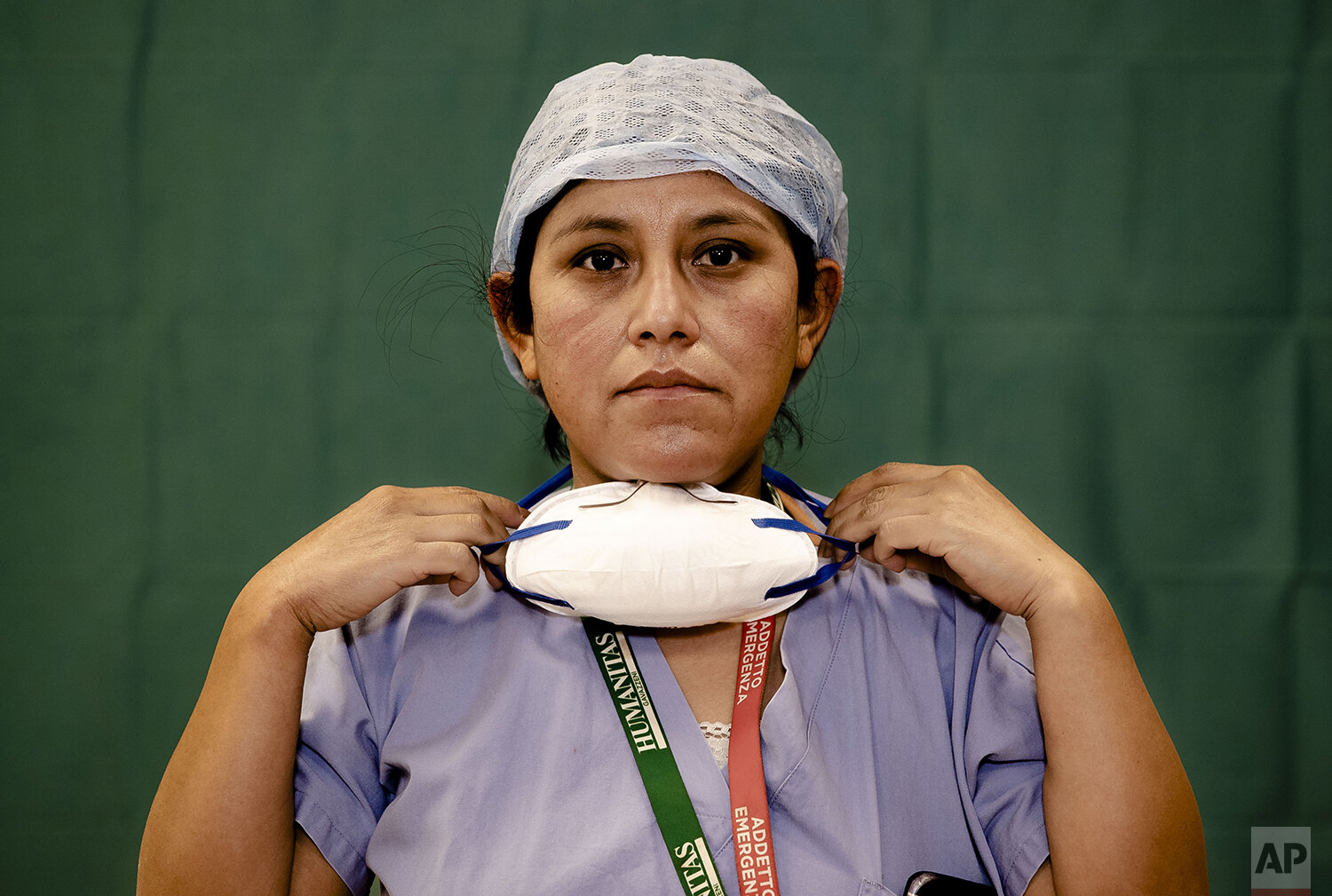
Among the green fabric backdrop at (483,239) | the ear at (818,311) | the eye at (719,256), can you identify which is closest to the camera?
the eye at (719,256)

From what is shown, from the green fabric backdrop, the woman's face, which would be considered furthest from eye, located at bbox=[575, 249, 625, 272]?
the green fabric backdrop

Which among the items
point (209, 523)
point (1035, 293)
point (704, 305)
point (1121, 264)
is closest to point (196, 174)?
point (209, 523)

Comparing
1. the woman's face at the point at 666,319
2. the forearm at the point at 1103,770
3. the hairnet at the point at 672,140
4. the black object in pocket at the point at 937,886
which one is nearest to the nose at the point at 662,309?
the woman's face at the point at 666,319

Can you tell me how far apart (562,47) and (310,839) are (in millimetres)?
1452

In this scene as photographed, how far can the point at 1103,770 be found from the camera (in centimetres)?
100

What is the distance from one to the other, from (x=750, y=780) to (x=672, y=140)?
0.75 m

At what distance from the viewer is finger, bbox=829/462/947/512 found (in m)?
1.16

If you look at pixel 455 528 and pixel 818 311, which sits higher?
pixel 818 311

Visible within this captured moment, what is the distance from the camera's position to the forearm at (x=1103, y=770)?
3.25 feet

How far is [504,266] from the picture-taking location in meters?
1.23

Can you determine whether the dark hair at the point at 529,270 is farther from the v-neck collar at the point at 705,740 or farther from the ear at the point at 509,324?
the v-neck collar at the point at 705,740

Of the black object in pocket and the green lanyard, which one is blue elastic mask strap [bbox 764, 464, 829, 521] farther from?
the black object in pocket

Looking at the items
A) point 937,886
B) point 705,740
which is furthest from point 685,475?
point 937,886

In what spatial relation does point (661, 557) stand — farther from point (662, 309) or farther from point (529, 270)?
point (529, 270)
